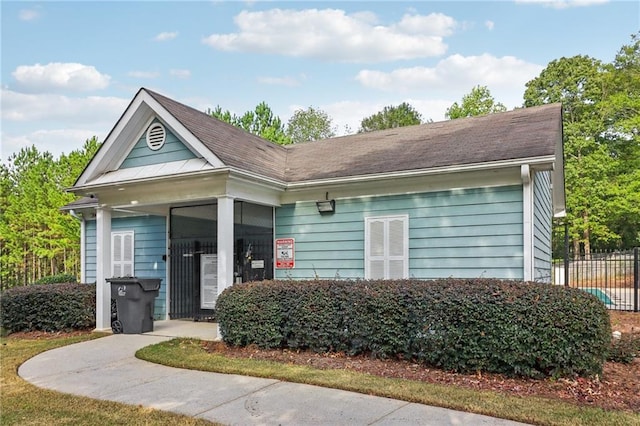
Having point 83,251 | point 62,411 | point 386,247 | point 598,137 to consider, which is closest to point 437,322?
point 386,247

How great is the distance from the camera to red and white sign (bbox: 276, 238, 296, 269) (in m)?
9.63

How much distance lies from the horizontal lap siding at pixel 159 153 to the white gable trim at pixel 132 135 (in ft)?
0.39

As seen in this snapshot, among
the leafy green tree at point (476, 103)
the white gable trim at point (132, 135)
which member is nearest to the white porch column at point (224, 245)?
the white gable trim at point (132, 135)

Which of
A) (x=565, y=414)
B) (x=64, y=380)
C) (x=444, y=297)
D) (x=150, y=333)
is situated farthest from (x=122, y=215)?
(x=565, y=414)

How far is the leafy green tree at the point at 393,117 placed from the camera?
41.3 meters

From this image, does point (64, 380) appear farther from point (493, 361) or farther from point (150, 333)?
point (493, 361)

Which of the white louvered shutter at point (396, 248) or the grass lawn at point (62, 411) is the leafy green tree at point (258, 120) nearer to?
the white louvered shutter at point (396, 248)

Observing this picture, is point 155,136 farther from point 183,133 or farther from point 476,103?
point 476,103

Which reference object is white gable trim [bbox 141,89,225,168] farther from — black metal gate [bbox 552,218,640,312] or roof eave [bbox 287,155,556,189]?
black metal gate [bbox 552,218,640,312]

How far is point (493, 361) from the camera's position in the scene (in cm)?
558

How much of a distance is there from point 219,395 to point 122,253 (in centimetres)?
842

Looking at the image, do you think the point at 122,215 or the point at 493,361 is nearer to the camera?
the point at 493,361

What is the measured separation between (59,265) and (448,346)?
2634cm

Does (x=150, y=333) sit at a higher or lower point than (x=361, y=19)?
lower
